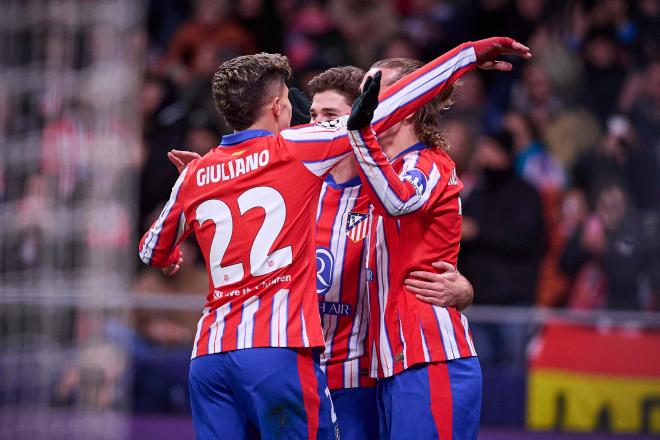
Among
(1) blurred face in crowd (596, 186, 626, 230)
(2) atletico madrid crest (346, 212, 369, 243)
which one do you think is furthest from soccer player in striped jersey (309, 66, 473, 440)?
(1) blurred face in crowd (596, 186, 626, 230)

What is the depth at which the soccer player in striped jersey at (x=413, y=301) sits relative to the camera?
3.04m

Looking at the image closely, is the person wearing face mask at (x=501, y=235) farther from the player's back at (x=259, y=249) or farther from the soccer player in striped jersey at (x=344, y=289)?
the player's back at (x=259, y=249)

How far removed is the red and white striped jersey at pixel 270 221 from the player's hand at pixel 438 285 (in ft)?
1.23

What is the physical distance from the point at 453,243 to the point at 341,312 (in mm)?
537

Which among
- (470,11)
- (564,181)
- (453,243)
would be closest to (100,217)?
(453,243)

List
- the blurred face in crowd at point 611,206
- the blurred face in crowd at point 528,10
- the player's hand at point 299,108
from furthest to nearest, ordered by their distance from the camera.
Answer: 1. the blurred face in crowd at point 528,10
2. the blurred face in crowd at point 611,206
3. the player's hand at point 299,108

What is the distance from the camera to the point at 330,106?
3.70 meters

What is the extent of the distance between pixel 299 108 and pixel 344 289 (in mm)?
780

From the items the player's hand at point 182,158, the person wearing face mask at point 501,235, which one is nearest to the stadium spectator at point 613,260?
the person wearing face mask at point 501,235

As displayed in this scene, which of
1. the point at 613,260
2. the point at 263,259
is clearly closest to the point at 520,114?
the point at 613,260

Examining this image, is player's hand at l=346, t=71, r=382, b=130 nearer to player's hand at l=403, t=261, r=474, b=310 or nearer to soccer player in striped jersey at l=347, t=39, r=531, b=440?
soccer player in striped jersey at l=347, t=39, r=531, b=440

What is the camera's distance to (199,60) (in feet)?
28.6

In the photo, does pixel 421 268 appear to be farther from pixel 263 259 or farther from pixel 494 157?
pixel 494 157

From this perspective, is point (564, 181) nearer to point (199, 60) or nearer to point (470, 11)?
point (470, 11)
